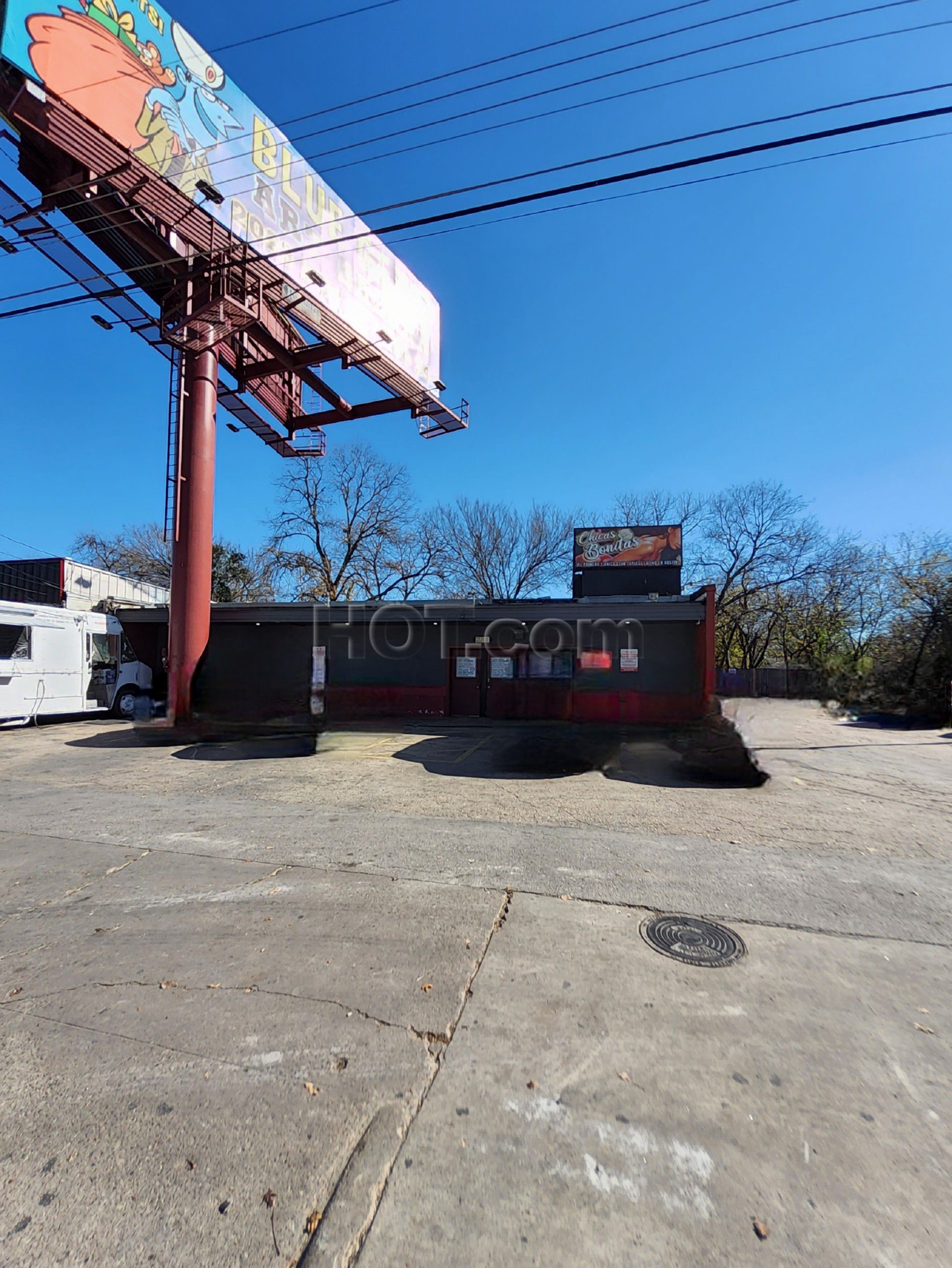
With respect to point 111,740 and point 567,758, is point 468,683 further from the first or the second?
point 111,740

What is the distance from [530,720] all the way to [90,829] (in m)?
11.8

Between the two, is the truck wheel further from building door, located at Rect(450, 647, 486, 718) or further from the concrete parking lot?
the concrete parking lot

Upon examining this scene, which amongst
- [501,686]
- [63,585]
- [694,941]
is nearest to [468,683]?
[501,686]

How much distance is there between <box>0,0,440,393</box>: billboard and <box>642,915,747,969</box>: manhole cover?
1140 centimetres

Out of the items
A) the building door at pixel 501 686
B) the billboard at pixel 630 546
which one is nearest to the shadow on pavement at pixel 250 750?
the building door at pixel 501 686

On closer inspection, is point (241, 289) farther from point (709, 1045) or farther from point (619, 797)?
point (709, 1045)

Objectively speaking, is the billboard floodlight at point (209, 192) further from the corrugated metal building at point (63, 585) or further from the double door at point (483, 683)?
the double door at point (483, 683)

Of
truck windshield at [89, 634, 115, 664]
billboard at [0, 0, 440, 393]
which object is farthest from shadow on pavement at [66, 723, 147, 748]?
billboard at [0, 0, 440, 393]

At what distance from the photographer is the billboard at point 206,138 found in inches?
534

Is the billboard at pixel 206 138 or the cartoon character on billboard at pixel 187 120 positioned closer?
the billboard at pixel 206 138

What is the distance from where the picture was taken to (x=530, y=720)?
16688 mm

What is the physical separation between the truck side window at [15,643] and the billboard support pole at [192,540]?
117 inches

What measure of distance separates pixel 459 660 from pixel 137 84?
55.5 ft

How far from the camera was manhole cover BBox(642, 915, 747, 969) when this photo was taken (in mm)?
3584
